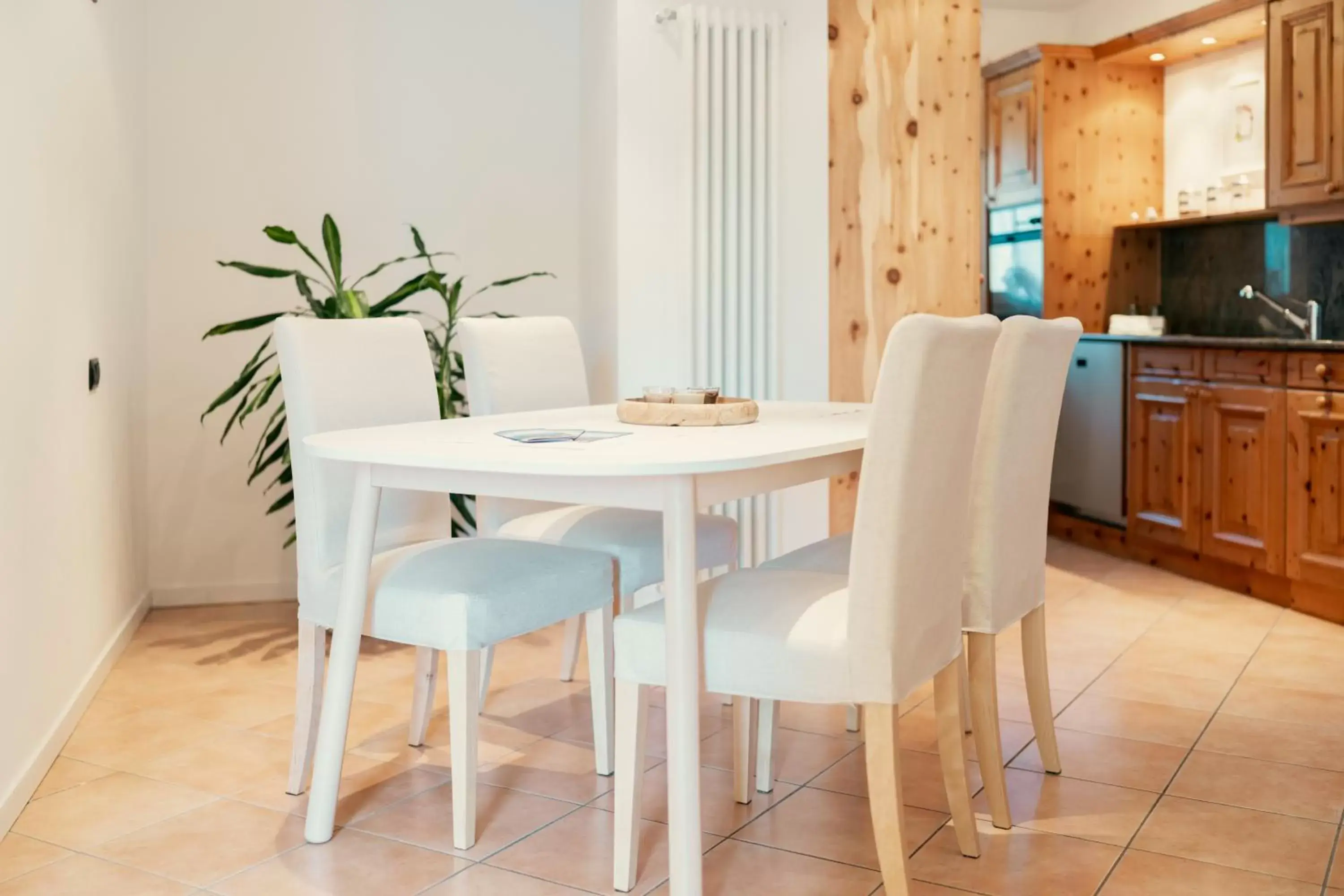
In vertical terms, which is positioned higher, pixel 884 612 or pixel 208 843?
pixel 884 612

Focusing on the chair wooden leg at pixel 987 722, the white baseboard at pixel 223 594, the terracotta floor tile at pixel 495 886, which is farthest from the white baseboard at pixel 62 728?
the chair wooden leg at pixel 987 722

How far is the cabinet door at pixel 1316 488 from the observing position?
3971mm

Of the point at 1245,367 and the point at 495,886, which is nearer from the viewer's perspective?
the point at 495,886

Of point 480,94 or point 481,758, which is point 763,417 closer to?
point 481,758

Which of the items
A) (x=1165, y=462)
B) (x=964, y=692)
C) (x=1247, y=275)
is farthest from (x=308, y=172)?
(x=1247, y=275)

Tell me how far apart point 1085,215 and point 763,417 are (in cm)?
369

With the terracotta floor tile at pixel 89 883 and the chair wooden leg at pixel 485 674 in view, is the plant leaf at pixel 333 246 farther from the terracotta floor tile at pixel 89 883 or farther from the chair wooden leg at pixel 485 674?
the terracotta floor tile at pixel 89 883

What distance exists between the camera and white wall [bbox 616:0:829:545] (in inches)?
161

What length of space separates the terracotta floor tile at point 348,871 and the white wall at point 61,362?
23.3 inches

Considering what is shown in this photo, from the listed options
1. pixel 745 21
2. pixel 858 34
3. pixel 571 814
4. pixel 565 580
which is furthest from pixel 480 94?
pixel 571 814

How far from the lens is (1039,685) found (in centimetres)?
256

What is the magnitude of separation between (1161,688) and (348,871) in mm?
2244

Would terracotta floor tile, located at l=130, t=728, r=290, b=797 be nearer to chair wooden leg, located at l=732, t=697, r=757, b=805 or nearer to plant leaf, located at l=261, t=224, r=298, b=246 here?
chair wooden leg, located at l=732, t=697, r=757, b=805

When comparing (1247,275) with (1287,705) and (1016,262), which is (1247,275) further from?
(1287,705)
